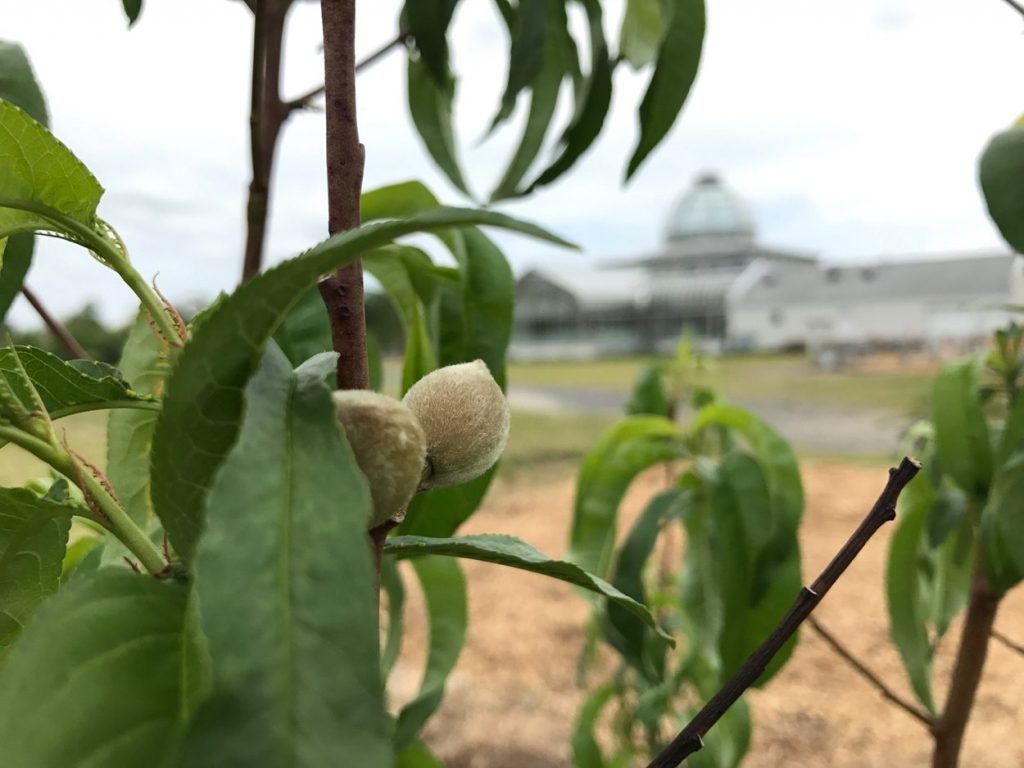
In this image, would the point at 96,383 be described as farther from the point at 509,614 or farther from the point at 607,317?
the point at 607,317

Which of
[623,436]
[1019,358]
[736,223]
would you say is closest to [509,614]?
[623,436]

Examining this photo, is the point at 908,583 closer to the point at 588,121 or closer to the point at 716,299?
the point at 588,121

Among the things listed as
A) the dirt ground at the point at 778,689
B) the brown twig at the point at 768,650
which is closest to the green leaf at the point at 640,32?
the brown twig at the point at 768,650

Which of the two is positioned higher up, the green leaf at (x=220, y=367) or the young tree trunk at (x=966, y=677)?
the green leaf at (x=220, y=367)

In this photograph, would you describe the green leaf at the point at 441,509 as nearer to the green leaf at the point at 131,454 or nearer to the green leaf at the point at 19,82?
the green leaf at the point at 131,454

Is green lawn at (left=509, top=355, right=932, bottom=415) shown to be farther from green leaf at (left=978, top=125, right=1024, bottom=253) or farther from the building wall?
green leaf at (left=978, top=125, right=1024, bottom=253)

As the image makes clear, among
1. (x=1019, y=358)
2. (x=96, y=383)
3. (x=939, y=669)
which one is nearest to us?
(x=96, y=383)
